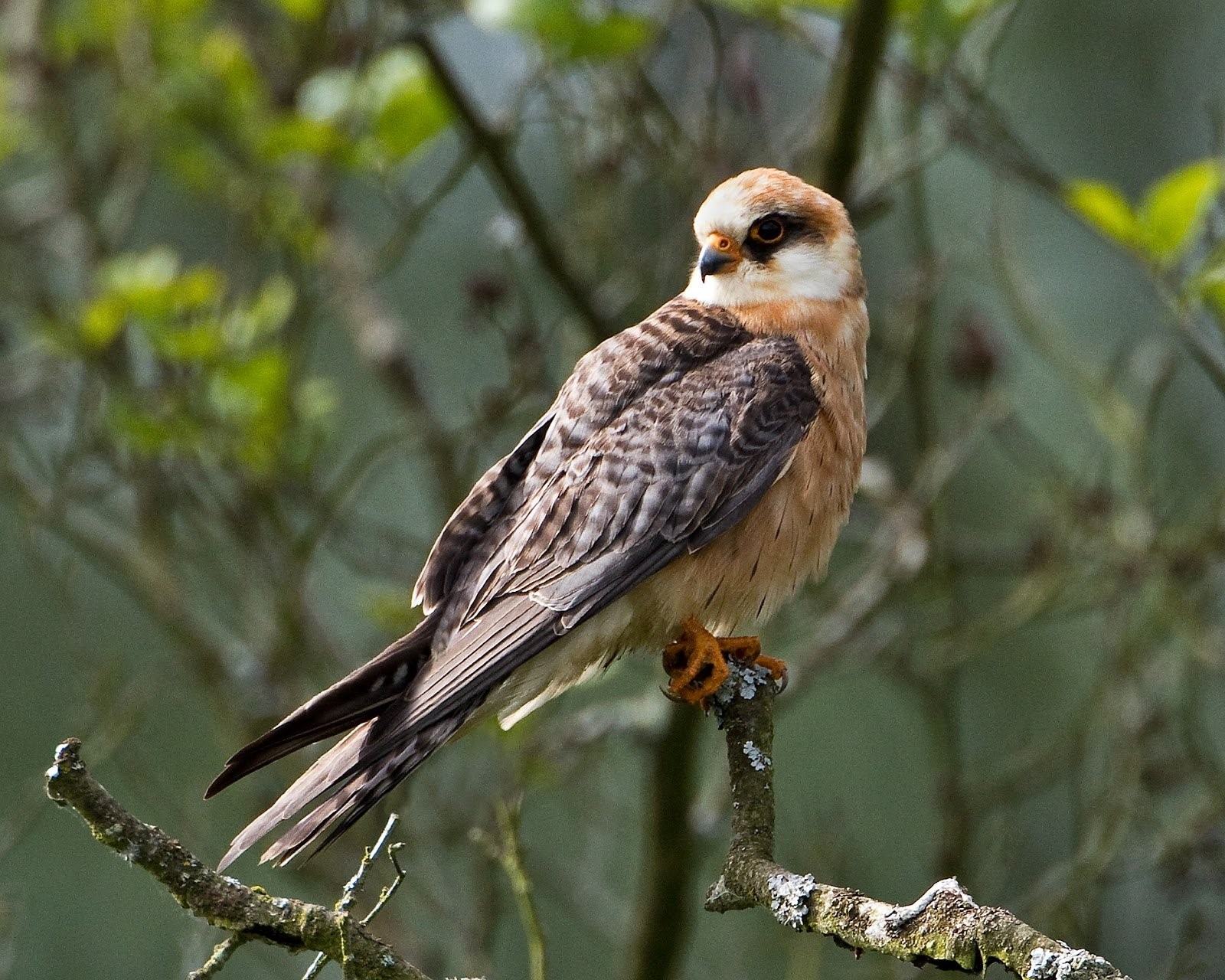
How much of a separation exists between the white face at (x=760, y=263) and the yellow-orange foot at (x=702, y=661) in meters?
0.82

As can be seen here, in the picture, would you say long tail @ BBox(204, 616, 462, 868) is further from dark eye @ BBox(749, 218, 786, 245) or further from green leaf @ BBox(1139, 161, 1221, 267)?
green leaf @ BBox(1139, 161, 1221, 267)

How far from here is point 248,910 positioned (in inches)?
74.8

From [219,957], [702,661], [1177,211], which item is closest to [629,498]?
[702,661]

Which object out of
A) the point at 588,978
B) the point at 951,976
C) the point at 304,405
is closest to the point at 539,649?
the point at 304,405

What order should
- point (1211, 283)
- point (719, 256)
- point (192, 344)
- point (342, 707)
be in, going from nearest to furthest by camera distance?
point (342, 707) → point (1211, 283) → point (719, 256) → point (192, 344)

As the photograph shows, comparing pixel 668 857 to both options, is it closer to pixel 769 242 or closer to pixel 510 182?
pixel 769 242

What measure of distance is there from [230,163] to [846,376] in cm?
256

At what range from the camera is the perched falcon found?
2.84m

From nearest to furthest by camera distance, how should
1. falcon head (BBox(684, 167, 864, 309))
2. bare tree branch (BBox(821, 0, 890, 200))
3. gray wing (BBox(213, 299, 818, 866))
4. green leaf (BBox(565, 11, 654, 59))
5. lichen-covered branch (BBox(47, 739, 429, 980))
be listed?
lichen-covered branch (BBox(47, 739, 429, 980))
gray wing (BBox(213, 299, 818, 866))
falcon head (BBox(684, 167, 864, 309))
bare tree branch (BBox(821, 0, 890, 200))
green leaf (BBox(565, 11, 654, 59))

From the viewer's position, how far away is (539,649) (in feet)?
9.18

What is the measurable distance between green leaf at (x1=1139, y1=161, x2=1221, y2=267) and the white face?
657mm

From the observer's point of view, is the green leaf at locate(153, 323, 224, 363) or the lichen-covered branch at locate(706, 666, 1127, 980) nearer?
the lichen-covered branch at locate(706, 666, 1127, 980)

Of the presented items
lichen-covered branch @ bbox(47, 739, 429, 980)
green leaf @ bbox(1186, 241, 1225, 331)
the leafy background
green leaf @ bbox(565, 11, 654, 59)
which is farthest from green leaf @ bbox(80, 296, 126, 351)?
green leaf @ bbox(1186, 241, 1225, 331)

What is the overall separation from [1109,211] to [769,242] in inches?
28.3
